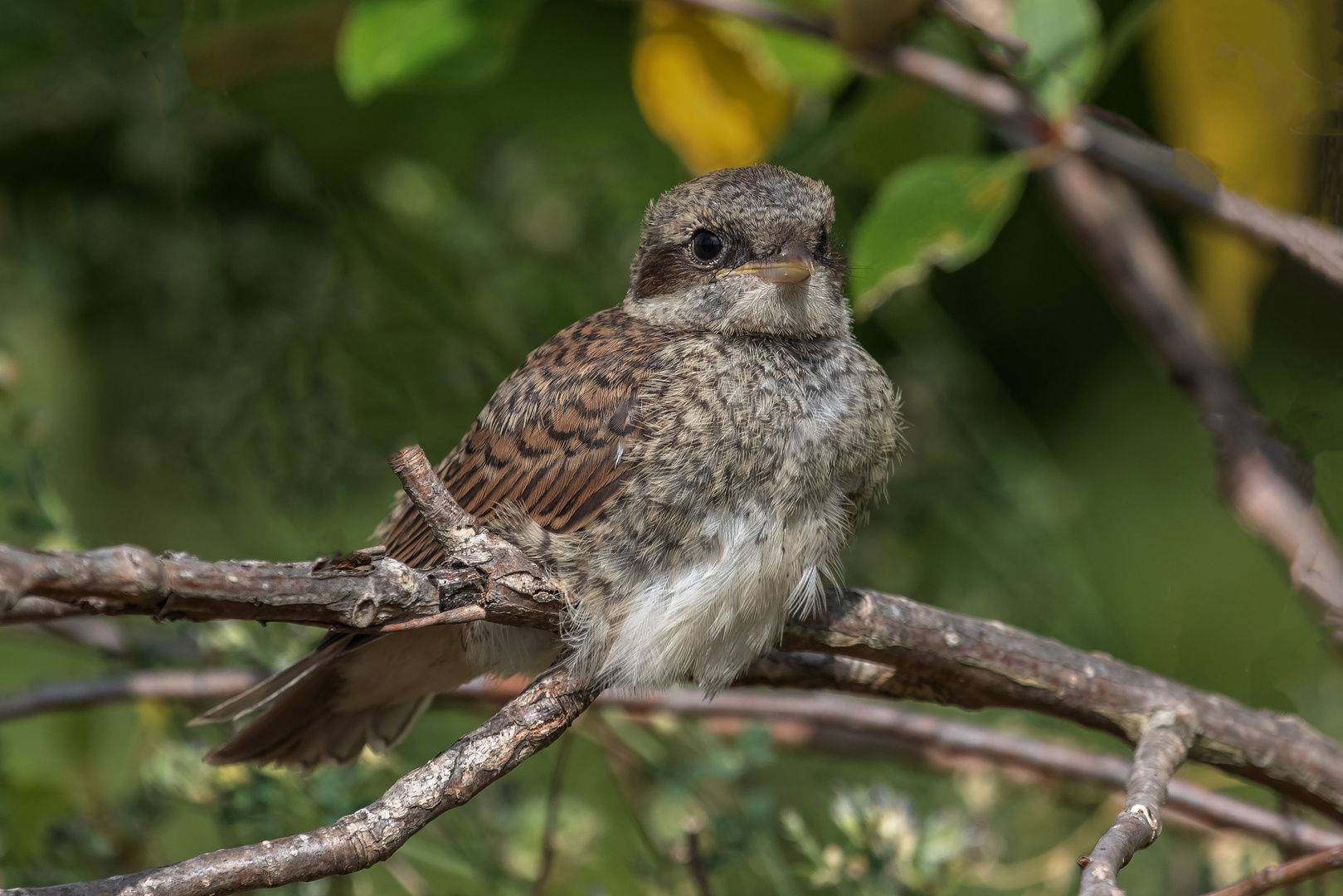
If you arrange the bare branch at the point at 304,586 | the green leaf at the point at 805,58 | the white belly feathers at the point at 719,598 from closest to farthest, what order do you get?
the bare branch at the point at 304,586
the white belly feathers at the point at 719,598
the green leaf at the point at 805,58

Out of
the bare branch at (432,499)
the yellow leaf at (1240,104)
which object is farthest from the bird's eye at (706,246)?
the yellow leaf at (1240,104)

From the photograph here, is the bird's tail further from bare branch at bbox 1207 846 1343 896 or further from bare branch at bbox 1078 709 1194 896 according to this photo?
bare branch at bbox 1207 846 1343 896

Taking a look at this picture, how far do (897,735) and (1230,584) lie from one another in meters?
1.34

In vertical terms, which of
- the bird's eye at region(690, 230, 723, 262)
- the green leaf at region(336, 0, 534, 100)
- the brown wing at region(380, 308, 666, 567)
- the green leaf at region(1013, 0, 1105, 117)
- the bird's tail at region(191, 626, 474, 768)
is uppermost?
the green leaf at region(1013, 0, 1105, 117)

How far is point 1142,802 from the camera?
1.57m

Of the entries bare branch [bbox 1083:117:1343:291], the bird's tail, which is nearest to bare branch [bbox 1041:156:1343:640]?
bare branch [bbox 1083:117:1343:291]

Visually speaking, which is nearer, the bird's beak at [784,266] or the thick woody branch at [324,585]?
the thick woody branch at [324,585]

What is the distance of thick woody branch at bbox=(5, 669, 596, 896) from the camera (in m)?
1.27

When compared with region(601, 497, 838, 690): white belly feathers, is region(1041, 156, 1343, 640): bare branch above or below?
above

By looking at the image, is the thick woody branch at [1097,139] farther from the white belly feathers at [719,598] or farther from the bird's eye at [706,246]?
the white belly feathers at [719,598]

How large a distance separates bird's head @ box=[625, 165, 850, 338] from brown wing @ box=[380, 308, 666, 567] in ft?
0.35

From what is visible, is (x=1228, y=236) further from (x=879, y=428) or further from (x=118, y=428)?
(x=118, y=428)

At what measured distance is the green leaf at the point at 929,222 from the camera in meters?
2.20

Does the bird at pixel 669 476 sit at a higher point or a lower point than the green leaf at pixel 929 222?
lower
